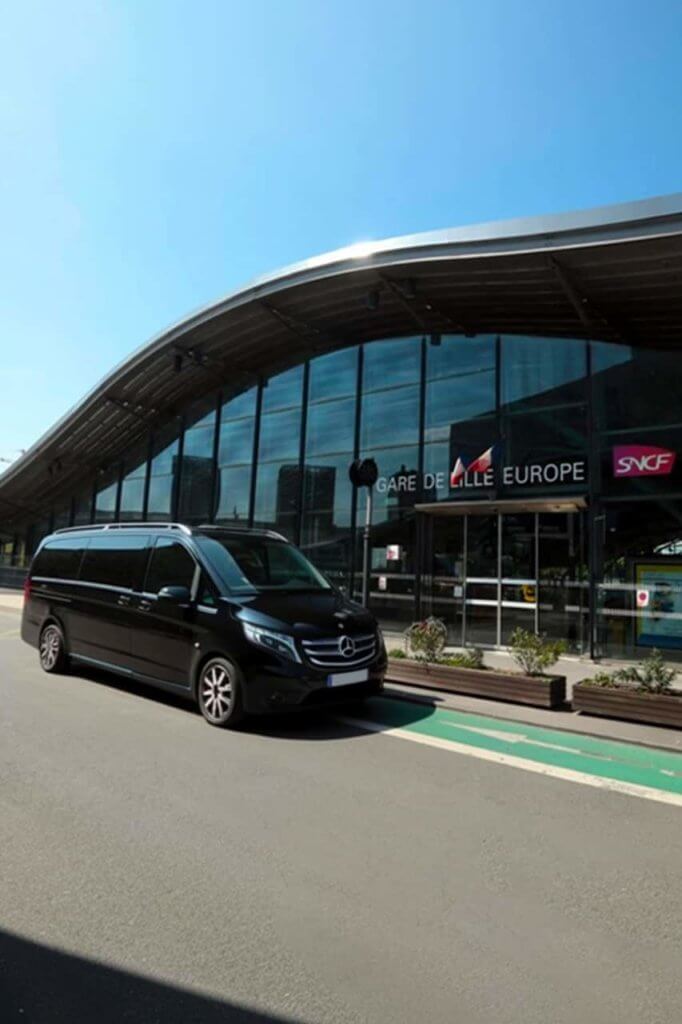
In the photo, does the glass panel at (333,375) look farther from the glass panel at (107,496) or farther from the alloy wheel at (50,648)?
the glass panel at (107,496)

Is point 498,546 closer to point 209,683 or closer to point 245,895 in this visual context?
point 209,683

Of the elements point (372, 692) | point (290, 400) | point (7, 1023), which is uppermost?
point (290, 400)

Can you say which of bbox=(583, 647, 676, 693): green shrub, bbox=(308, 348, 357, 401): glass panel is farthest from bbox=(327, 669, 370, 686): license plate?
bbox=(308, 348, 357, 401): glass panel

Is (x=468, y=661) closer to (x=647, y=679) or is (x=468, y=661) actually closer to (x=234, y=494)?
(x=647, y=679)

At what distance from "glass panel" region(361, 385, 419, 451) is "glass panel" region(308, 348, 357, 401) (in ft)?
2.66

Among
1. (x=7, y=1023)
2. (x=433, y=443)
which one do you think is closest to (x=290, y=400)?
(x=433, y=443)

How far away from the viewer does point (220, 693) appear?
6941mm

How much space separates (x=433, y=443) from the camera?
14617 millimetres

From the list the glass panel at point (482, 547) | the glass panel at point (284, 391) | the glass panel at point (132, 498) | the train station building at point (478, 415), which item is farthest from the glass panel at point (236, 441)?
the glass panel at point (482, 547)

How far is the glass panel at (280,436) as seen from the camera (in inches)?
695

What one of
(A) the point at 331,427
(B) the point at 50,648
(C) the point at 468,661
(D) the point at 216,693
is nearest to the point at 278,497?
(A) the point at 331,427

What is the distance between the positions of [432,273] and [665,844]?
34.5 feet

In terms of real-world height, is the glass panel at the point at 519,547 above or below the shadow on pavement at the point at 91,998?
above

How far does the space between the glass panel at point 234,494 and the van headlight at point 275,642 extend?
1190 centimetres
